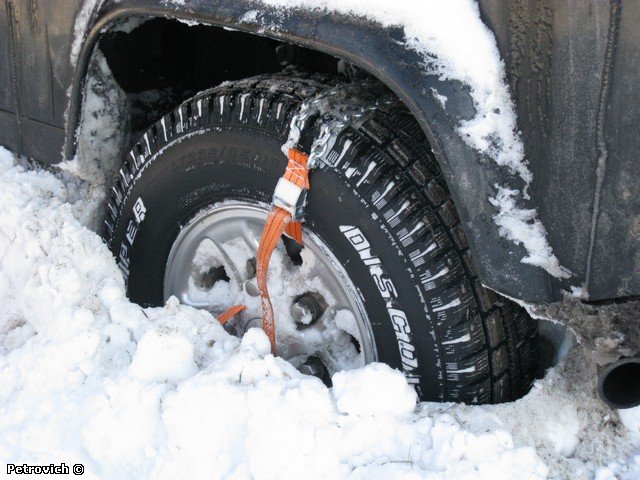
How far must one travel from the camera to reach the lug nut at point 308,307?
1.89 metres

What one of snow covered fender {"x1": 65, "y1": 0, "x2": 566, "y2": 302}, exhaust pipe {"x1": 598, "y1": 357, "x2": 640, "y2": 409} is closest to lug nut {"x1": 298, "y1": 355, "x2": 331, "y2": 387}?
snow covered fender {"x1": 65, "y1": 0, "x2": 566, "y2": 302}

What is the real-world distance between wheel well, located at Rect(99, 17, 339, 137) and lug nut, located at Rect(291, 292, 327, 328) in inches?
25.5

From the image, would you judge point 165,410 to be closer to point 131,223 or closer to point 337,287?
point 337,287

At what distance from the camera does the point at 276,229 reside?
177 cm

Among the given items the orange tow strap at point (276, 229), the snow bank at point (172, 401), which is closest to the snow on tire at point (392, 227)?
the orange tow strap at point (276, 229)

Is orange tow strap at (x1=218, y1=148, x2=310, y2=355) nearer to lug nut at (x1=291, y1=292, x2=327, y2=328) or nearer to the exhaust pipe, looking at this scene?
lug nut at (x1=291, y1=292, x2=327, y2=328)

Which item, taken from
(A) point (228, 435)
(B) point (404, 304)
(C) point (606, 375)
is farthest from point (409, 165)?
(A) point (228, 435)

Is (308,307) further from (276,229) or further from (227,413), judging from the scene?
(227,413)

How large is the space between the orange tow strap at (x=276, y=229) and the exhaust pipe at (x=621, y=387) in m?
0.76

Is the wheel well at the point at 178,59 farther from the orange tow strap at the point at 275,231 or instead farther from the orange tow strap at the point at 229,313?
the orange tow strap at the point at 229,313

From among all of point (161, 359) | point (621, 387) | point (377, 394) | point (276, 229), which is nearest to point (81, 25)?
point (276, 229)

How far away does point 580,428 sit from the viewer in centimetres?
159

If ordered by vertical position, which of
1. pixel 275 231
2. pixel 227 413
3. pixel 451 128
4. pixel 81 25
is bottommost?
pixel 227 413

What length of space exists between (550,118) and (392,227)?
1.44ft
